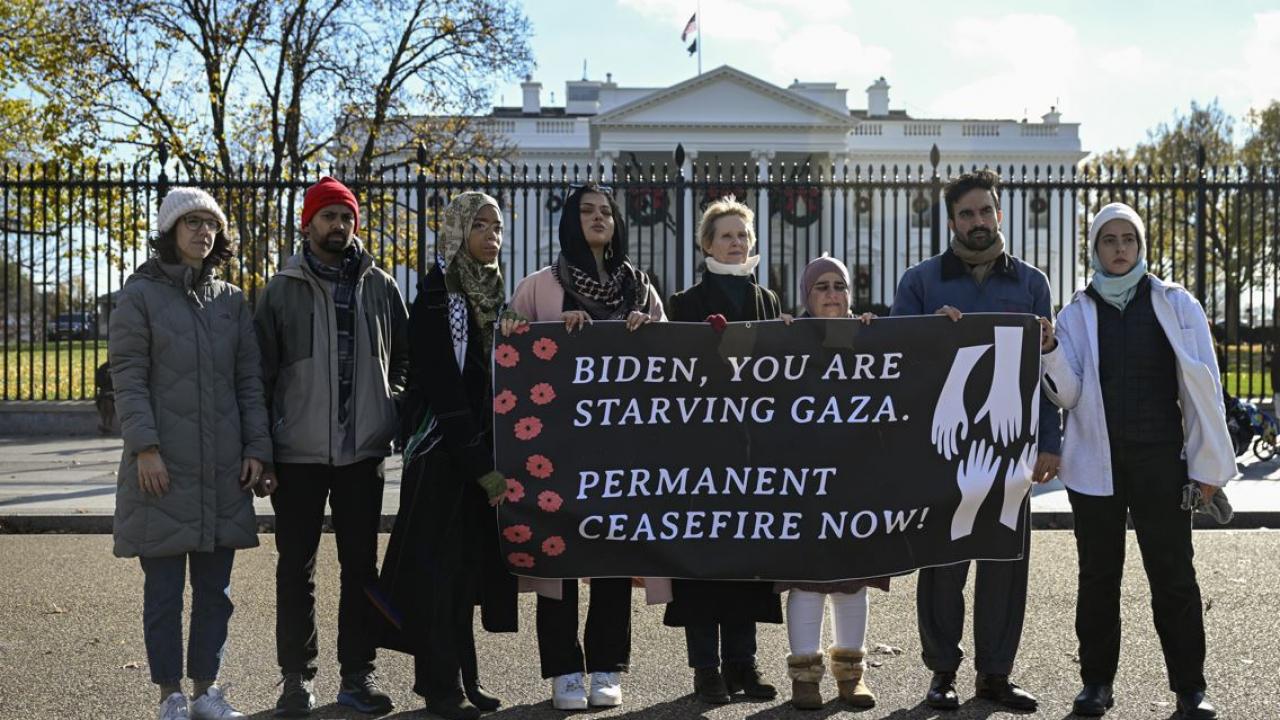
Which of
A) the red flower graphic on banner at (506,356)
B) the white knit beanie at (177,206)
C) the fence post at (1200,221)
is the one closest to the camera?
the white knit beanie at (177,206)

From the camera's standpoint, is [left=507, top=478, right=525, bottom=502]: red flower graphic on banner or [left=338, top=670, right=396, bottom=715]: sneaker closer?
[left=338, top=670, right=396, bottom=715]: sneaker

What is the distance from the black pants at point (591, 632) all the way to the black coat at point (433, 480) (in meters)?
0.31

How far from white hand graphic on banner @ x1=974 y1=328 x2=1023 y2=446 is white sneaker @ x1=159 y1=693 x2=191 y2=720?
2986 mm

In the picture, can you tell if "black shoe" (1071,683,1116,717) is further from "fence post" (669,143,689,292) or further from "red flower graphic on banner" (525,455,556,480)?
"fence post" (669,143,689,292)

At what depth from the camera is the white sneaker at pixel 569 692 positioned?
4543mm

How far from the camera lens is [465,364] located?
4.62m

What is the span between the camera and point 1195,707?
4.35 m

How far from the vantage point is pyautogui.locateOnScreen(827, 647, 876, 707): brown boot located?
4559 mm

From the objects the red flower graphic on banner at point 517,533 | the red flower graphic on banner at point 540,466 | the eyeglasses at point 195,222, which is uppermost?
the eyeglasses at point 195,222

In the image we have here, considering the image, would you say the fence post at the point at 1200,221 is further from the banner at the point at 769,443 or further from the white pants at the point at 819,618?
the white pants at the point at 819,618

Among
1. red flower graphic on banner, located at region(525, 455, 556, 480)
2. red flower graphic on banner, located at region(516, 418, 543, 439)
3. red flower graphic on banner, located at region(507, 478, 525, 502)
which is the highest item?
red flower graphic on banner, located at region(516, 418, 543, 439)

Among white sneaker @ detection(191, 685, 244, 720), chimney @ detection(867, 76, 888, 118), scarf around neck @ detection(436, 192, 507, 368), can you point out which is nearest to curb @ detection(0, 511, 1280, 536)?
white sneaker @ detection(191, 685, 244, 720)

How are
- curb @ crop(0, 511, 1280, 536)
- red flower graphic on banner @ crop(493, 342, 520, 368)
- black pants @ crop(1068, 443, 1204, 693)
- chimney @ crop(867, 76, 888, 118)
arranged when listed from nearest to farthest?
black pants @ crop(1068, 443, 1204, 693), red flower graphic on banner @ crop(493, 342, 520, 368), curb @ crop(0, 511, 1280, 536), chimney @ crop(867, 76, 888, 118)

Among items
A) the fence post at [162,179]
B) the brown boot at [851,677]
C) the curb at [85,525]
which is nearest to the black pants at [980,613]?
the brown boot at [851,677]
